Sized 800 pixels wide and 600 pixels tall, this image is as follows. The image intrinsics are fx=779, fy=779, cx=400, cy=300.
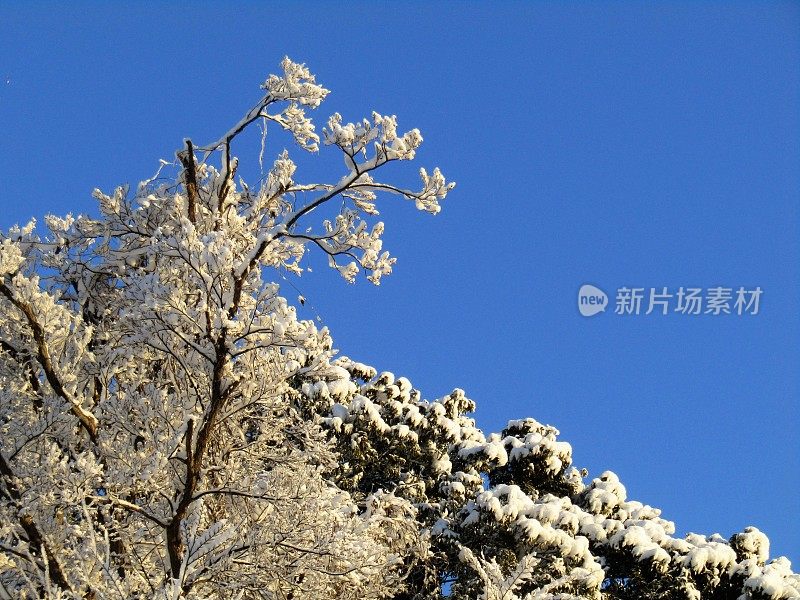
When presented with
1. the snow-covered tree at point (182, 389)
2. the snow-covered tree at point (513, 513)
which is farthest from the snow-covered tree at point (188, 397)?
the snow-covered tree at point (513, 513)

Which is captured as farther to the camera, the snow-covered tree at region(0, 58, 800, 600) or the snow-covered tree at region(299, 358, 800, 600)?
the snow-covered tree at region(299, 358, 800, 600)

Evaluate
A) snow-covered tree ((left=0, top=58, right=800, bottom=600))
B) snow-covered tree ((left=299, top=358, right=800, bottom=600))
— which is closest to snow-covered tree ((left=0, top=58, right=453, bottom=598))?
snow-covered tree ((left=0, top=58, right=800, bottom=600))

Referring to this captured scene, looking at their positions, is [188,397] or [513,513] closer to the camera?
[188,397]

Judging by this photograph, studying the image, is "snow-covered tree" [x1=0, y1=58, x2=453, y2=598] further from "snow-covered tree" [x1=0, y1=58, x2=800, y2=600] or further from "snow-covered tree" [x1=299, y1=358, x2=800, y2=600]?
"snow-covered tree" [x1=299, y1=358, x2=800, y2=600]

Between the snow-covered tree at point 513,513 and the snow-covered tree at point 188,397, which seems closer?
the snow-covered tree at point 188,397

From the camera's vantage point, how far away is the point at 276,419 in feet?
26.7

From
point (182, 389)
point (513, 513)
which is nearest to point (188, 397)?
point (182, 389)

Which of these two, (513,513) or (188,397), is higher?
(513,513)

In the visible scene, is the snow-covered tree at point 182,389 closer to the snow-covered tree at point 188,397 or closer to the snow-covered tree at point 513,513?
the snow-covered tree at point 188,397

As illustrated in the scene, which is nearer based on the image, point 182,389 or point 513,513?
point 182,389

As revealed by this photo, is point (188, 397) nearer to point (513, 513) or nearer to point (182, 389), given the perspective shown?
point (182, 389)

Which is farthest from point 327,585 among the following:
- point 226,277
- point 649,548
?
point 649,548

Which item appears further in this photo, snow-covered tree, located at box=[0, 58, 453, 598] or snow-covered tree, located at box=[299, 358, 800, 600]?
snow-covered tree, located at box=[299, 358, 800, 600]

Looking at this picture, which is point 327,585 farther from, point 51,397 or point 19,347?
point 19,347
